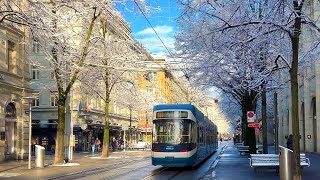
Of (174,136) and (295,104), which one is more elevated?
(295,104)

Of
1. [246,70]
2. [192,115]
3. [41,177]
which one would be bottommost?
[41,177]

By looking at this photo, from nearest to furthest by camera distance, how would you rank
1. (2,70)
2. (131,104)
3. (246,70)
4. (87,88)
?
(246,70) < (2,70) < (87,88) < (131,104)

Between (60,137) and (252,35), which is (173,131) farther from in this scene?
(252,35)

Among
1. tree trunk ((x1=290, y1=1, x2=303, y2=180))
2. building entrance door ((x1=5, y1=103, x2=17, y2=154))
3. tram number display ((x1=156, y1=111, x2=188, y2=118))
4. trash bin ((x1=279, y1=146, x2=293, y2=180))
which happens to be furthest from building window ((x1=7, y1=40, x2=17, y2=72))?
trash bin ((x1=279, y1=146, x2=293, y2=180))

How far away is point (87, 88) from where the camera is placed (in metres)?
43.3

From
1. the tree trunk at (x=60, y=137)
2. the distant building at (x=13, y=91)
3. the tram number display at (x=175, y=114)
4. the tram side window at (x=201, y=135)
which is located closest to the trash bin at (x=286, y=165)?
the tram number display at (x=175, y=114)

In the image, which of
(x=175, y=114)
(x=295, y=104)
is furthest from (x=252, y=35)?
(x=175, y=114)

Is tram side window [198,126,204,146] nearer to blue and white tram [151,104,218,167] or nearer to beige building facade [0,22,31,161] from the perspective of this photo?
blue and white tram [151,104,218,167]

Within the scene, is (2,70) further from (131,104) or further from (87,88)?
(131,104)

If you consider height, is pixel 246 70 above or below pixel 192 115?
above

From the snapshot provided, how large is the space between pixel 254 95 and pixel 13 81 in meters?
17.0

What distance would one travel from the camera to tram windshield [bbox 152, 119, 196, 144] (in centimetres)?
2556

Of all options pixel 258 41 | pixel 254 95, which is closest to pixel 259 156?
pixel 258 41

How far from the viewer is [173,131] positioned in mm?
25766
